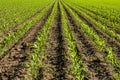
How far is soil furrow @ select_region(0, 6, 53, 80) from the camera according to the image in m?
11.6

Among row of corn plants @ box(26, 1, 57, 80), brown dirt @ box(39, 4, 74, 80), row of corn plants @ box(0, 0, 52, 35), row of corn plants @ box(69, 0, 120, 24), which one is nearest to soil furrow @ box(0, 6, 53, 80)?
row of corn plants @ box(26, 1, 57, 80)

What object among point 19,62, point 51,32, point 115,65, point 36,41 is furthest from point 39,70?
point 51,32

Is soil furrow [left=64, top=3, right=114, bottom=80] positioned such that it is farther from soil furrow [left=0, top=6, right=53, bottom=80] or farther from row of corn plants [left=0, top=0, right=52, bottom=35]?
row of corn plants [left=0, top=0, right=52, bottom=35]

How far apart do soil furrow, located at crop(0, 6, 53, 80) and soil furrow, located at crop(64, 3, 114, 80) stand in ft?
9.90

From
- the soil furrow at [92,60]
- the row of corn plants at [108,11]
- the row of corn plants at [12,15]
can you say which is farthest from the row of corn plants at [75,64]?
the row of corn plants at [108,11]

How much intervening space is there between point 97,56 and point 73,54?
1324mm

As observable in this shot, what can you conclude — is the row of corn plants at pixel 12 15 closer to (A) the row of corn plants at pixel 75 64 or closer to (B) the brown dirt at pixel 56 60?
(B) the brown dirt at pixel 56 60

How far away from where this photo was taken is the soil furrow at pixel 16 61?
11.6m

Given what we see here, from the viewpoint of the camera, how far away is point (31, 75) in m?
11.5

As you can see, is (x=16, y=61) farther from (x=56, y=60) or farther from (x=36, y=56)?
(x=56, y=60)

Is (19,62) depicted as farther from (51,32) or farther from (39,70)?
(51,32)

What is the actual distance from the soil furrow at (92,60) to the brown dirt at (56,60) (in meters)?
1.00

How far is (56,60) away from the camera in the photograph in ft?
45.3

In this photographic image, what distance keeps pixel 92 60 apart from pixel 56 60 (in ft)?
6.15
